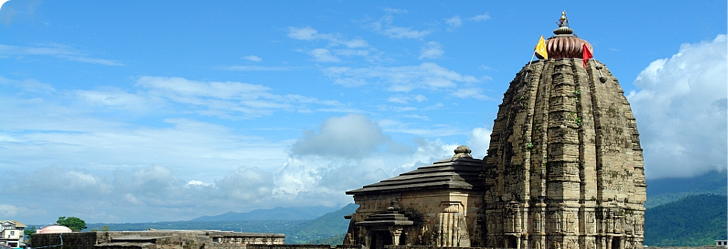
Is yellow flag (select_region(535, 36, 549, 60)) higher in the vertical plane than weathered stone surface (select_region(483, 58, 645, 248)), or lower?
higher

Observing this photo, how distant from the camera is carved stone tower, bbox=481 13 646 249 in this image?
40750 mm

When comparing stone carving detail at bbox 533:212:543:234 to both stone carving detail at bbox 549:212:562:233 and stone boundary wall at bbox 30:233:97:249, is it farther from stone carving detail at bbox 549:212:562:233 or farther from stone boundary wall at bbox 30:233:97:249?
stone boundary wall at bbox 30:233:97:249

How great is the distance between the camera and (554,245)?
4047 centimetres

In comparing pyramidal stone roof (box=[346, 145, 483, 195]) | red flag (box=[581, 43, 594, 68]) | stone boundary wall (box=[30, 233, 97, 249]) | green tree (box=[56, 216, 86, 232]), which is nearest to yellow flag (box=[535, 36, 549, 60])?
red flag (box=[581, 43, 594, 68])

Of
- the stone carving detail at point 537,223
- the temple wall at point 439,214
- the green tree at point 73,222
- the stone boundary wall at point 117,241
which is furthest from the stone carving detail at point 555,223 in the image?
the green tree at point 73,222

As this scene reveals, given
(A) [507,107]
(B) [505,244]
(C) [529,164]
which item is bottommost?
(B) [505,244]

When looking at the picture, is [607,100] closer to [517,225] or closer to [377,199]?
[517,225]

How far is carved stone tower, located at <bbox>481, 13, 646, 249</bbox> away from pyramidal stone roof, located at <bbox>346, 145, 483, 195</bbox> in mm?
1125

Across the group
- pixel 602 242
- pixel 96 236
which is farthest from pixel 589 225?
pixel 96 236

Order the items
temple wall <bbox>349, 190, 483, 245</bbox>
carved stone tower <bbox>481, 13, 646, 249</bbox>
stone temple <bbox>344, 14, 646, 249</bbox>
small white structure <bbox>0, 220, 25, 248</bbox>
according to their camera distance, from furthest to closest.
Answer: small white structure <bbox>0, 220, 25, 248</bbox>
temple wall <bbox>349, 190, 483, 245</bbox>
stone temple <bbox>344, 14, 646, 249</bbox>
carved stone tower <bbox>481, 13, 646, 249</bbox>

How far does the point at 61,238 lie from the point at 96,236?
263cm

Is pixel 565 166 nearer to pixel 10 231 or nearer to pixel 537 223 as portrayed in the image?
pixel 537 223

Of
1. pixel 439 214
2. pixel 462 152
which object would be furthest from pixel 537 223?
pixel 462 152

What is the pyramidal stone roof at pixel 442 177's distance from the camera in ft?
145
